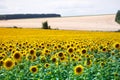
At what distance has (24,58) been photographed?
32.8ft

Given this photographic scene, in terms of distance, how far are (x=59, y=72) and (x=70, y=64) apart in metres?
1.20

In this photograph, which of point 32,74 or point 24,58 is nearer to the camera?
point 32,74

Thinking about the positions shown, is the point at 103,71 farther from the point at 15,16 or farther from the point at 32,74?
the point at 15,16

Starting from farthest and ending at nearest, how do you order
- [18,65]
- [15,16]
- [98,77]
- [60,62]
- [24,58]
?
[15,16], [24,58], [60,62], [18,65], [98,77]

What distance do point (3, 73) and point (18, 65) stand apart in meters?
0.64

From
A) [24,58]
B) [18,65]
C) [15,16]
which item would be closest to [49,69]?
[18,65]

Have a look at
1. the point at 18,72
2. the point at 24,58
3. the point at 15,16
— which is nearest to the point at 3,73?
the point at 18,72

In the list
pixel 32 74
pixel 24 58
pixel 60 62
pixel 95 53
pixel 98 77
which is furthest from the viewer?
pixel 95 53

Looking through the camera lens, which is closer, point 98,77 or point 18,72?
point 98,77

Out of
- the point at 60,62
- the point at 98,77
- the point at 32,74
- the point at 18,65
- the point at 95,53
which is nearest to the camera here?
the point at 98,77

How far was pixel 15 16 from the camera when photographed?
3492 inches

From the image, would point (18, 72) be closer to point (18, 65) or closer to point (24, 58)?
point (18, 65)

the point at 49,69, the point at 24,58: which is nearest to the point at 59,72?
the point at 49,69

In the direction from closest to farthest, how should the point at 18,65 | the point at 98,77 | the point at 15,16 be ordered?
the point at 98,77, the point at 18,65, the point at 15,16
